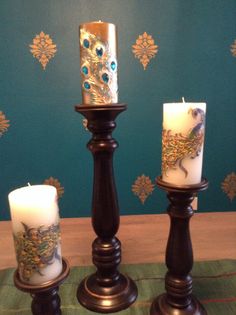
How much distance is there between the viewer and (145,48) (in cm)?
99

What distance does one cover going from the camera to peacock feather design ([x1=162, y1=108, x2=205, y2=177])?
54 cm

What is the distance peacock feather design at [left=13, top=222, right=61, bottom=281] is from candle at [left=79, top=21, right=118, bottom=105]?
0.27 metres

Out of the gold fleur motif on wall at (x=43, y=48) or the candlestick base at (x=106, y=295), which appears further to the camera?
the gold fleur motif on wall at (x=43, y=48)

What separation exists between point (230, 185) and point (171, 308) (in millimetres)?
681

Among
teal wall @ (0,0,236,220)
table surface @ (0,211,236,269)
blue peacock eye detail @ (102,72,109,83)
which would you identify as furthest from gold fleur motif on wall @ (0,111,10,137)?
blue peacock eye detail @ (102,72,109,83)

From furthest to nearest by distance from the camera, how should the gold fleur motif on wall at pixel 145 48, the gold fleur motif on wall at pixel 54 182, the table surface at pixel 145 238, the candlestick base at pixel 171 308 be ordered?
the gold fleur motif on wall at pixel 54 182, the gold fleur motif on wall at pixel 145 48, the table surface at pixel 145 238, the candlestick base at pixel 171 308

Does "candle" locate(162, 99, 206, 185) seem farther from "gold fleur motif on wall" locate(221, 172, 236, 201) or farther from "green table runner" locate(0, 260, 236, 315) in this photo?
"gold fleur motif on wall" locate(221, 172, 236, 201)

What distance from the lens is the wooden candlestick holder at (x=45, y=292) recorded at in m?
0.51

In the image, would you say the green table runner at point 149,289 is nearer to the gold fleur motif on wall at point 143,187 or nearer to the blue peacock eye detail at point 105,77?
the gold fleur motif on wall at point 143,187

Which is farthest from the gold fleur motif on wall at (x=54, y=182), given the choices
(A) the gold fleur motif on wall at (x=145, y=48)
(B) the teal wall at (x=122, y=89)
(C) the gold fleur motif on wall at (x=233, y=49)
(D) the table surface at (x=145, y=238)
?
(C) the gold fleur motif on wall at (x=233, y=49)

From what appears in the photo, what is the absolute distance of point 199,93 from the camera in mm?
1057

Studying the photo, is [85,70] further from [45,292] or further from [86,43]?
[45,292]

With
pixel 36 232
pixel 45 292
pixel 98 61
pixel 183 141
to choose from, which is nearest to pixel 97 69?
pixel 98 61

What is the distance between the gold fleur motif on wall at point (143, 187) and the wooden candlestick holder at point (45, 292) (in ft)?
2.04
